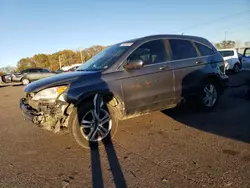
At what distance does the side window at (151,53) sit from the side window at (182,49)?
11.8 inches

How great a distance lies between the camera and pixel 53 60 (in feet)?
214

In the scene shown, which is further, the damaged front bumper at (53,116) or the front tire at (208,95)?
the front tire at (208,95)

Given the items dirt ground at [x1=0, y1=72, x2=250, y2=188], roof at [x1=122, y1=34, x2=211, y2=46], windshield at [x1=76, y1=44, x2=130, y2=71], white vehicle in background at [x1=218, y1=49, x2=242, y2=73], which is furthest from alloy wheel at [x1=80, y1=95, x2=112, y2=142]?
white vehicle in background at [x1=218, y1=49, x2=242, y2=73]

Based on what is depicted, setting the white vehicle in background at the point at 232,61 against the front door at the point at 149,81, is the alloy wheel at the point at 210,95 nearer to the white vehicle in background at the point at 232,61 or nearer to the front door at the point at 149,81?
the front door at the point at 149,81

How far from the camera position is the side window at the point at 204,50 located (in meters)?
5.47

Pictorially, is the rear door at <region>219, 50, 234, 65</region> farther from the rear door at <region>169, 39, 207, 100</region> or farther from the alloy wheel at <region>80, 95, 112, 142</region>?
the alloy wheel at <region>80, 95, 112, 142</region>

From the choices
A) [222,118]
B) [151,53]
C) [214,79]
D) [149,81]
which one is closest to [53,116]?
[149,81]

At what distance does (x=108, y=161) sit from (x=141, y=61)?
6.04 feet

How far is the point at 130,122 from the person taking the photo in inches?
210

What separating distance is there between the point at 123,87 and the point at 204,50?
102 inches

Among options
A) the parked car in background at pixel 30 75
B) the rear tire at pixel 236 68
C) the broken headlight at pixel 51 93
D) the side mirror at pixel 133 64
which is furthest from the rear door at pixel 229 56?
the parked car in background at pixel 30 75

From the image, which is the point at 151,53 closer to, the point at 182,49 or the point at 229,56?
the point at 182,49

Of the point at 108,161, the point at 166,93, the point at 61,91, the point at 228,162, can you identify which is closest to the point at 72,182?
the point at 108,161

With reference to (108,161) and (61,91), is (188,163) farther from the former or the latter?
(61,91)
